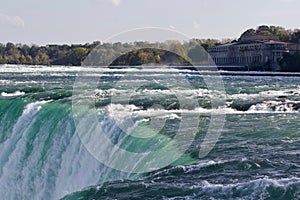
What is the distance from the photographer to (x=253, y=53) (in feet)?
242

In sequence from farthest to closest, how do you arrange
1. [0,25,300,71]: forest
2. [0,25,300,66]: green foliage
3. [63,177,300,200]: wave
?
[0,25,300,66]: green foliage, [0,25,300,71]: forest, [63,177,300,200]: wave

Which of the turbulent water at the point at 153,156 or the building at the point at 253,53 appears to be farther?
the building at the point at 253,53

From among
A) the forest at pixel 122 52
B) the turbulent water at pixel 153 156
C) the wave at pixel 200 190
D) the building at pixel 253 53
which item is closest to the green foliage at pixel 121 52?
the forest at pixel 122 52

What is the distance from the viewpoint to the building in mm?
69438

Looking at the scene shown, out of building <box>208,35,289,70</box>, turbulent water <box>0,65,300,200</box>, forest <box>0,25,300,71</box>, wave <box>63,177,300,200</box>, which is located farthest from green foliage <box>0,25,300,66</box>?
wave <box>63,177,300,200</box>

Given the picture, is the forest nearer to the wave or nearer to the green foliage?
the green foliage

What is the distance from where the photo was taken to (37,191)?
12844 millimetres

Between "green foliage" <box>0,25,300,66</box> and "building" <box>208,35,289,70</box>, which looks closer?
"green foliage" <box>0,25,300,66</box>

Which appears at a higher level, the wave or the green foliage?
the green foliage

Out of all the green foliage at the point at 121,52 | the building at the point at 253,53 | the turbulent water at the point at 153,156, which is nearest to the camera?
the turbulent water at the point at 153,156

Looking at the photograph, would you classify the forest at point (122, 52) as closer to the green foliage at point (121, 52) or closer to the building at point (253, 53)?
the green foliage at point (121, 52)

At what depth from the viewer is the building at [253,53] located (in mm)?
69438

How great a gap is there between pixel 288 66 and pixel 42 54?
253 ft

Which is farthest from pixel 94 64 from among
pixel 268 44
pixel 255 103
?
pixel 255 103
